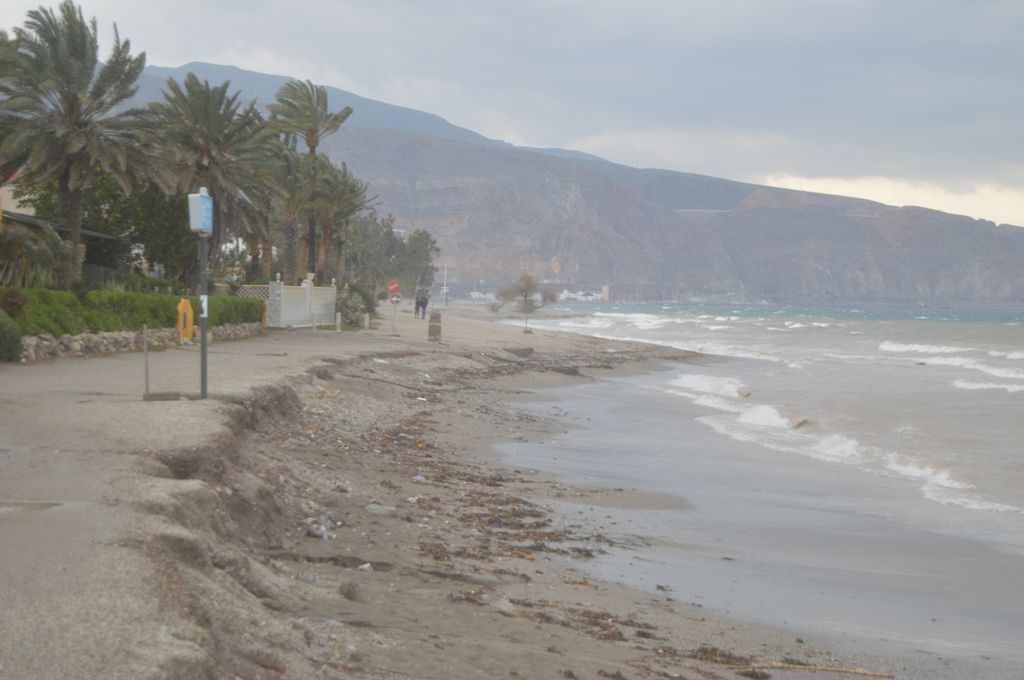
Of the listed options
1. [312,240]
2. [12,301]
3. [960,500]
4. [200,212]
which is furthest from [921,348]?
[200,212]

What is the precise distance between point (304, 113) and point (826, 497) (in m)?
38.0

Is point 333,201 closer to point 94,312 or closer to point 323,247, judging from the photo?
point 323,247

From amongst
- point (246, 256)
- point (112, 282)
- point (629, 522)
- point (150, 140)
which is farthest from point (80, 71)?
point (246, 256)

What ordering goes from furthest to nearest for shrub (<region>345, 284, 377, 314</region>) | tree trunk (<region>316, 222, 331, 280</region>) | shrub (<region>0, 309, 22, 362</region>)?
shrub (<region>345, 284, 377, 314</region>) → tree trunk (<region>316, 222, 331, 280</region>) → shrub (<region>0, 309, 22, 362</region>)

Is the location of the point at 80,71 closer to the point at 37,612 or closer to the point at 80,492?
the point at 80,492

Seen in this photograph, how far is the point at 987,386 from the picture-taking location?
117ft

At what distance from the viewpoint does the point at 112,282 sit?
29.8 meters

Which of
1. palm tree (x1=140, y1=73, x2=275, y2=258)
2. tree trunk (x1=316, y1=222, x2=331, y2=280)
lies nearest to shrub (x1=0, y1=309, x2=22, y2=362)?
palm tree (x1=140, y1=73, x2=275, y2=258)

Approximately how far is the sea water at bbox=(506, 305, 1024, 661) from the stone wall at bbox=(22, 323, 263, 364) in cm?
920

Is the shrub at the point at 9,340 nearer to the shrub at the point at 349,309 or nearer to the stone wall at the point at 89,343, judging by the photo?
the stone wall at the point at 89,343

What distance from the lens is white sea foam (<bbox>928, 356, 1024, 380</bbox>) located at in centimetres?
4288

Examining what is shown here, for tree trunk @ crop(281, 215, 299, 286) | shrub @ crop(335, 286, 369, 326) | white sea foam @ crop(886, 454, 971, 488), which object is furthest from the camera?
tree trunk @ crop(281, 215, 299, 286)

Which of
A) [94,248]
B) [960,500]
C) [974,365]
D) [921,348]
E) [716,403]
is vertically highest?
[94,248]

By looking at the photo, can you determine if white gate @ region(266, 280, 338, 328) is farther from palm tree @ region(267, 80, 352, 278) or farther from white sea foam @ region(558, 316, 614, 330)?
white sea foam @ region(558, 316, 614, 330)
